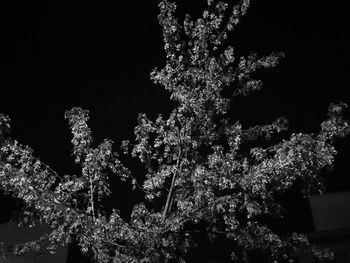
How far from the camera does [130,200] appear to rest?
31.8 ft

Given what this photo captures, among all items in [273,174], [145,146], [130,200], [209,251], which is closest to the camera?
[273,174]

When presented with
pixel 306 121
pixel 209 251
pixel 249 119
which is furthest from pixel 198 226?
pixel 306 121

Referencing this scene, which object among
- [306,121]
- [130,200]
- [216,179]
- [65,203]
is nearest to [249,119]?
[306,121]

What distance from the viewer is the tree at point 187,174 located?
548 centimetres

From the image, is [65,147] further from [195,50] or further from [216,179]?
[216,179]

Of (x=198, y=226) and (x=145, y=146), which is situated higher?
(x=145, y=146)

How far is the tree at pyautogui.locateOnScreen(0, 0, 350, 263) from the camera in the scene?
18.0 ft

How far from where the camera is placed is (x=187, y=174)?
6297 mm

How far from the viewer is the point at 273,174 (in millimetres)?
5504

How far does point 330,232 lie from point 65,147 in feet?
20.7

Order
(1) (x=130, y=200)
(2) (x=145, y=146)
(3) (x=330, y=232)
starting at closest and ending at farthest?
(2) (x=145, y=146) → (3) (x=330, y=232) → (1) (x=130, y=200)

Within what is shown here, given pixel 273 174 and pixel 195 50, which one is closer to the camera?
pixel 273 174

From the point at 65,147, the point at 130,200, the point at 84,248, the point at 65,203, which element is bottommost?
the point at 84,248

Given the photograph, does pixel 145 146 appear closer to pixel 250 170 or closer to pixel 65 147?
pixel 250 170
